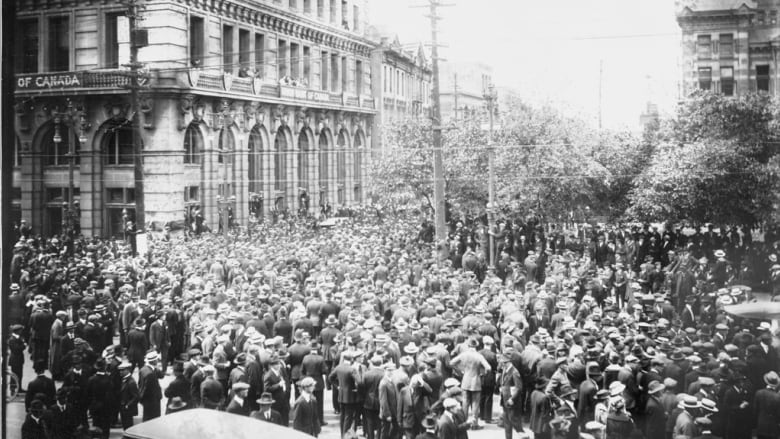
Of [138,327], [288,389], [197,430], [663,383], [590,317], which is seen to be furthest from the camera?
[590,317]

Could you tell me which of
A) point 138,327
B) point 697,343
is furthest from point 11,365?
point 697,343

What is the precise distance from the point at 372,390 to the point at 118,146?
4.60 metres

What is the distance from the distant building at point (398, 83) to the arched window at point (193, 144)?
2689 mm

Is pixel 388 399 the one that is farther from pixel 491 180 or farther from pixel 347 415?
pixel 491 180

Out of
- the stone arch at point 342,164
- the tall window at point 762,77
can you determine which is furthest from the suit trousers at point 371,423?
the tall window at point 762,77

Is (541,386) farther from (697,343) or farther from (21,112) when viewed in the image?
(21,112)

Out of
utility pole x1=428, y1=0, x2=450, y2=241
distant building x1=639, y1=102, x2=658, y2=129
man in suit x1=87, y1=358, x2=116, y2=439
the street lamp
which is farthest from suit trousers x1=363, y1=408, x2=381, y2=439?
the street lamp

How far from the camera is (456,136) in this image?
13633 millimetres

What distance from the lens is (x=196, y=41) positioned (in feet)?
31.3

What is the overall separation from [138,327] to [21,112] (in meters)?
3.02

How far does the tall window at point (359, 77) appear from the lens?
10.6m

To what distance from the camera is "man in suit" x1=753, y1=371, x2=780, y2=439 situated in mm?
6316

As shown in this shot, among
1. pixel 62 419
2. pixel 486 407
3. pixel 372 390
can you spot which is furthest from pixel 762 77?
pixel 62 419

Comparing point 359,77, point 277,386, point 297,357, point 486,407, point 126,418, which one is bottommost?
point 486,407
